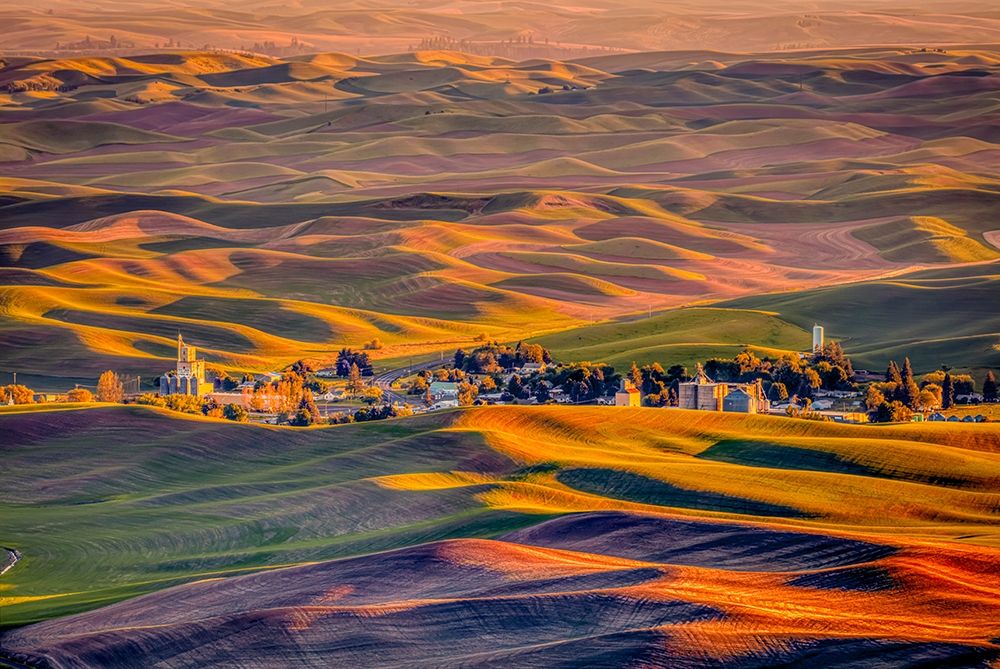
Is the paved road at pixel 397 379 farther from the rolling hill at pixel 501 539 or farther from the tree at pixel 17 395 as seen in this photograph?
the rolling hill at pixel 501 539

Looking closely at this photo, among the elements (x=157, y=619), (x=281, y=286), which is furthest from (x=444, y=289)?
(x=157, y=619)

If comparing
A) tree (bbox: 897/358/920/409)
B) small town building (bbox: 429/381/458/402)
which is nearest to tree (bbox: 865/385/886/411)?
tree (bbox: 897/358/920/409)

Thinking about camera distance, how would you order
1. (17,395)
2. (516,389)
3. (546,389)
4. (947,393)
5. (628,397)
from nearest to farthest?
(947,393) < (628,397) < (17,395) < (546,389) < (516,389)

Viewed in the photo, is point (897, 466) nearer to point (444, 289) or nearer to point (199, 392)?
point (199, 392)

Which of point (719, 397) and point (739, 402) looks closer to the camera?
point (739, 402)

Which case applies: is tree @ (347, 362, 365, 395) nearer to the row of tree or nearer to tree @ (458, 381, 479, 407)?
the row of tree

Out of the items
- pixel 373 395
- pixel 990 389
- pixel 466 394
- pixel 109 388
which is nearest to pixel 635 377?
pixel 466 394

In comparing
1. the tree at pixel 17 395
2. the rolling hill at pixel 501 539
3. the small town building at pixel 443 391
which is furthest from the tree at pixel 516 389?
the tree at pixel 17 395

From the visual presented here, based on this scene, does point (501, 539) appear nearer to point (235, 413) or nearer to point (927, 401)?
point (235, 413)
